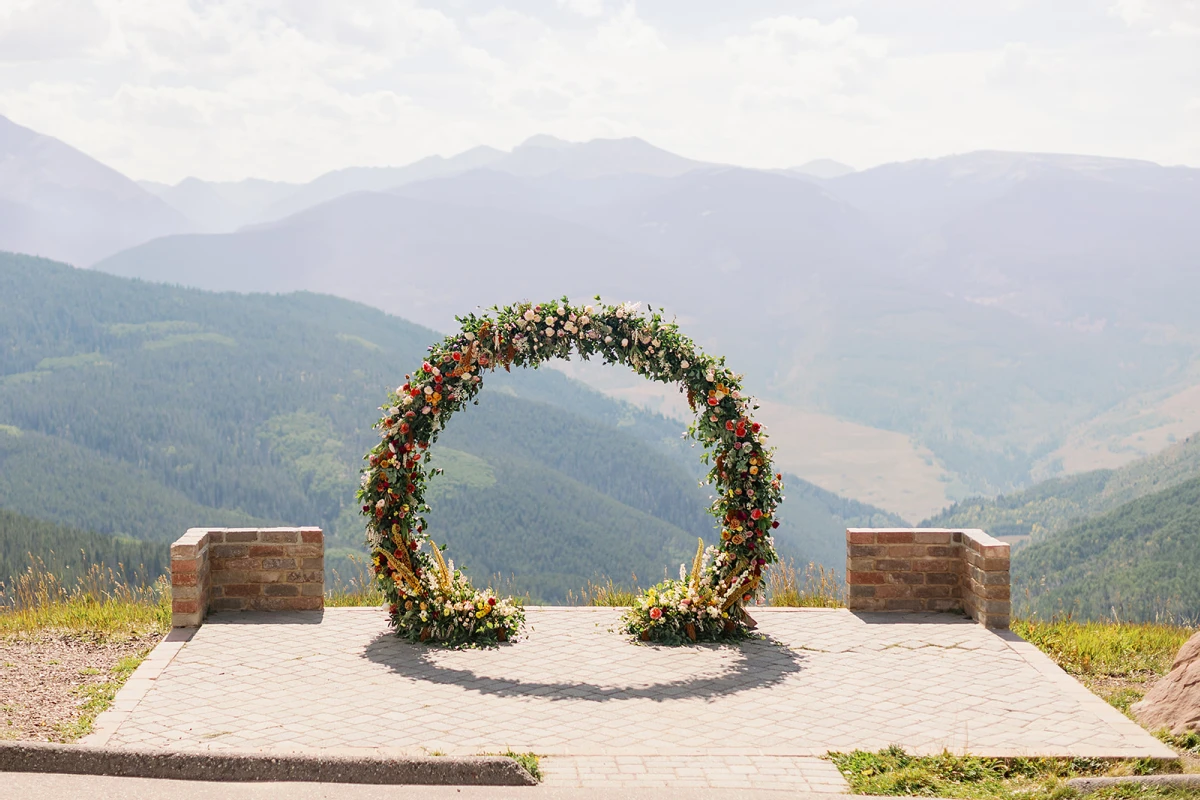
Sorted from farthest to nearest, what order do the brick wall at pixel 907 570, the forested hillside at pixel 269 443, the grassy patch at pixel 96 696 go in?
the forested hillside at pixel 269 443 → the brick wall at pixel 907 570 → the grassy patch at pixel 96 696

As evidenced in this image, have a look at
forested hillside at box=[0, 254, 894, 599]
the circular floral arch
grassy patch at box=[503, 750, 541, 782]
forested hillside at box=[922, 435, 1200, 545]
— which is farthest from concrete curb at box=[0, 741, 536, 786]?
forested hillside at box=[922, 435, 1200, 545]

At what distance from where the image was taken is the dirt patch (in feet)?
21.2

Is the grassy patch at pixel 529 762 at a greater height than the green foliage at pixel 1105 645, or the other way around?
the green foliage at pixel 1105 645

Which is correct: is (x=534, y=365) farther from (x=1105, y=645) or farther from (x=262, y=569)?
(x=1105, y=645)

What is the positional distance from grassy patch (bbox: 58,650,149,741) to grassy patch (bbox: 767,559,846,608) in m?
5.31

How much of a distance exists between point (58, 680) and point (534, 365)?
13.4ft

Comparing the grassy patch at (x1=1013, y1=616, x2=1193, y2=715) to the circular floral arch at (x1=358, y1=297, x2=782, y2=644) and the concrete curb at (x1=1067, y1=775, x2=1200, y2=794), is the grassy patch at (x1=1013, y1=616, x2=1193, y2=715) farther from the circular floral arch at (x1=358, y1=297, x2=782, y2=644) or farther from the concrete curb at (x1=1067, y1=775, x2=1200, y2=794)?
the circular floral arch at (x1=358, y1=297, x2=782, y2=644)

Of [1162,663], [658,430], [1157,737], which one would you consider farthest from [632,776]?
[658,430]

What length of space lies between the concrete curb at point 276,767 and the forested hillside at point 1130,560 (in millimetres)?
52030

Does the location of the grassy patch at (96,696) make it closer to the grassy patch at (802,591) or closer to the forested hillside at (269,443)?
the grassy patch at (802,591)

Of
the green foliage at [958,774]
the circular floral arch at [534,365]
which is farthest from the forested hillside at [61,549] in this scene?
the green foliage at [958,774]

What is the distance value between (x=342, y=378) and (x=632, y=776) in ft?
467

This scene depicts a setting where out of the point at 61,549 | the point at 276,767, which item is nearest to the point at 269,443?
the point at 61,549

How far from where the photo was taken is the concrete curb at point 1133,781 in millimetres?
5570
